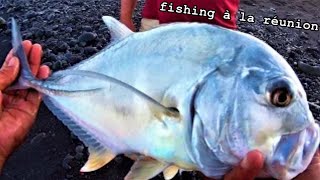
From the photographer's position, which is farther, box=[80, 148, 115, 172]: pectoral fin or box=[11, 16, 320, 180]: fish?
box=[80, 148, 115, 172]: pectoral fin

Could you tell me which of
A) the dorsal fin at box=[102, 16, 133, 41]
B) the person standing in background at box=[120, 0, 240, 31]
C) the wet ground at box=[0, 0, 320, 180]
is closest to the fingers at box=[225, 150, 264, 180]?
the dorsal fin at box=[102, 16, 133, 41]

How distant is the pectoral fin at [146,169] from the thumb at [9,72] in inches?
26.5

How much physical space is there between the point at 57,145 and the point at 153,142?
1816 mm

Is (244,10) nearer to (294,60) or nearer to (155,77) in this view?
(294,60)

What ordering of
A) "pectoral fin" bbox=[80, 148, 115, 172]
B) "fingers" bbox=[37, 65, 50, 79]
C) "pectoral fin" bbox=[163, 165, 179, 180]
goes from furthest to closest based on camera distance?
"fingers" bbox=[37, 65, 50, 79] → "pectoral fin" bbox=[80, 148, 115, 172] → "pectoral fin" bbox=[163, 165, 179, 180]

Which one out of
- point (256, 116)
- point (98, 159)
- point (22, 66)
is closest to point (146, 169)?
point (98, 159)

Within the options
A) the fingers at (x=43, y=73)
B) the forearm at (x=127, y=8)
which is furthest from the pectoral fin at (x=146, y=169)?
the forearm at (x=127, y=8)

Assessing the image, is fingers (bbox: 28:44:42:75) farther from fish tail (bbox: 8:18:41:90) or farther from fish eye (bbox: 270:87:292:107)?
fish eye (bbox: 270:87:292:107)

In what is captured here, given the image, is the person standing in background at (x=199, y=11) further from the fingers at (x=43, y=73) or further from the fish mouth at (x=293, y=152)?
the fish mouth at (x=293, y=152)

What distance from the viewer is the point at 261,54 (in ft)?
5.07

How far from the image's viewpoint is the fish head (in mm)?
1479

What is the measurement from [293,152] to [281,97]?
5.9 inches

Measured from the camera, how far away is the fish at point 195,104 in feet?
4.89

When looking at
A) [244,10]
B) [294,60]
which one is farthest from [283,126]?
[244,10]
